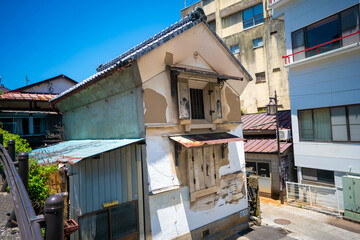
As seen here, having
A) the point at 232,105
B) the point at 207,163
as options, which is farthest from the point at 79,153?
the point at 232,105

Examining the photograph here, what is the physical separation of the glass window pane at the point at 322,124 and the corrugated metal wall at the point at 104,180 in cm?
1241

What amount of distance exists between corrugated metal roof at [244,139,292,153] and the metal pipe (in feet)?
52.1

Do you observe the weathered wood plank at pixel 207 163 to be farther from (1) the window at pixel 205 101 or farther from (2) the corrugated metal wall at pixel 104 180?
(2) the corrugated metal wall at pixel 104 180

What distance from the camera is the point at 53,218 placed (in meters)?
1.86

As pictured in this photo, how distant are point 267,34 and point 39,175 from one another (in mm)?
29578

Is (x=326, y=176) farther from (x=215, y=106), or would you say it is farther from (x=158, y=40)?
(x=158, y=40)

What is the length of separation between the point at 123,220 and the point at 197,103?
6153mm

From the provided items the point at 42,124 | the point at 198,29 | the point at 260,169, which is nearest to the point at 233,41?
the point at 260,169

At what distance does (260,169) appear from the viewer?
16828 mm

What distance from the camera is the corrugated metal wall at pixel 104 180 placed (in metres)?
6.84

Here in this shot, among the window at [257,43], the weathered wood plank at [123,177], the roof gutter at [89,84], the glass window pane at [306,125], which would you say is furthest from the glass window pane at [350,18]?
the window at [257,43]

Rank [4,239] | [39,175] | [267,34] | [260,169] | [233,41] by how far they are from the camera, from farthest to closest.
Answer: [233,41] < [267,34] < [260,169] < [39,175] < [4,239]

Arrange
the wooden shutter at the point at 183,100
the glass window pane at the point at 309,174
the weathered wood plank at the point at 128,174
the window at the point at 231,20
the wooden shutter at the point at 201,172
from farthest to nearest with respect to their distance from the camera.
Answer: the window at the point at 231,20 < the glass window pane at the point at 309,174 < the wooden shutter at the point at 201,172 < the wooden shutter at the point at 183,100 < the weathered wood plank at the point at 128,174

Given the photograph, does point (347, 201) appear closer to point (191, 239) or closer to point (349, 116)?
point (349, 116)
